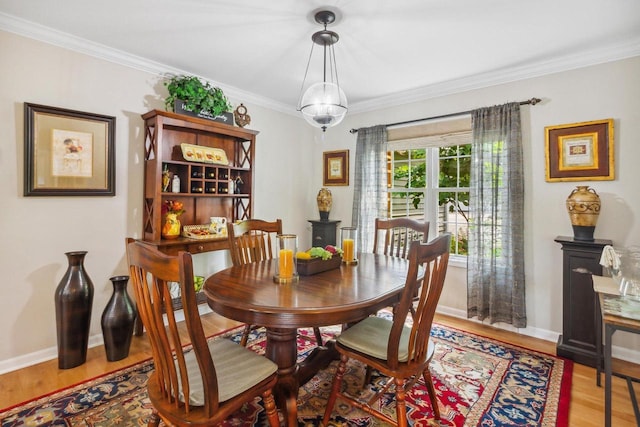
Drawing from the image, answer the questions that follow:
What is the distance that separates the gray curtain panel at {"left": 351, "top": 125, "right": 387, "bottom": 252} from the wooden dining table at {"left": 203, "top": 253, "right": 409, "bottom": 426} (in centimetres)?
182

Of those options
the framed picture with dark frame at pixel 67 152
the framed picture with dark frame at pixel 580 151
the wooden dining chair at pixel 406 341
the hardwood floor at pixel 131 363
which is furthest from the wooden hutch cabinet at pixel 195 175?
the framed picture with dark frame at pixel 580 151

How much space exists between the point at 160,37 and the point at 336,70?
61.9 inches

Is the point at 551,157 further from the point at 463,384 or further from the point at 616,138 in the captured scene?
the point at 463,384

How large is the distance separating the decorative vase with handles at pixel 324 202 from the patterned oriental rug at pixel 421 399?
6.96ft

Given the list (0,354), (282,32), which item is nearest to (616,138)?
(282,32)

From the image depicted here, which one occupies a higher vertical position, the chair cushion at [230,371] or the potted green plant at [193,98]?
the potted green plant at [193,98]

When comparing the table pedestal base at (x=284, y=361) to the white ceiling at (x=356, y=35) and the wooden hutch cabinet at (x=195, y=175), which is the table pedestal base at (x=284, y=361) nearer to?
the wooden hutch cabinet at (x=195, y=175)

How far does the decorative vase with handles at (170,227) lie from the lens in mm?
2996

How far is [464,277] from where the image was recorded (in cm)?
356

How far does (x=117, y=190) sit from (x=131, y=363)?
1478 mm

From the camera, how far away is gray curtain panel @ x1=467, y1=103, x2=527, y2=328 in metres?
3.06

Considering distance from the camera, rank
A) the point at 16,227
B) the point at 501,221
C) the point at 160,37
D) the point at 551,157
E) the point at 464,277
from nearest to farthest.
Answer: the point at 16,227 → the point at 160,37 → the point at 551,157 → the point at 501,221 → the point at 464,277

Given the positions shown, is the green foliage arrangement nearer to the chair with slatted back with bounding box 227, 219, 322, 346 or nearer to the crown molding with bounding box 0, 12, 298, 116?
the crown molding with bounding box 0, 12, 298, 116

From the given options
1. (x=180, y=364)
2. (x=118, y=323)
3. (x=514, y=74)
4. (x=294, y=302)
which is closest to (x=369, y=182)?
(x=514, y=74)
